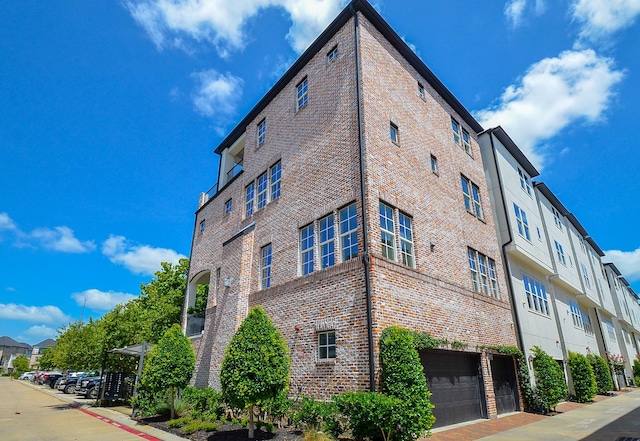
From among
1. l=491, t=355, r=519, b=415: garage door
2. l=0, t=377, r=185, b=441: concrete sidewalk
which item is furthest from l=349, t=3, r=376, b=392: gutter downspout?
l=491, t=355, r=519, b=415: garage door

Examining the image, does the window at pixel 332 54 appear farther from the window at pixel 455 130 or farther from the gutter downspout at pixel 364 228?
the window at pixel 455 130

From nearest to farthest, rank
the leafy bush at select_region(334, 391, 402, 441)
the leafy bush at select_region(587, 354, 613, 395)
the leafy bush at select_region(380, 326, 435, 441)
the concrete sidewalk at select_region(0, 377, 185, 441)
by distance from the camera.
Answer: the leafy bush at select_region(334, 391, 402, 441)
the leafy bush at select_region(380, 326, 435, 441)
the concrete sidewalk at select_region(0, 377, 185, 441)
the leafy bush at select_region(587, 354, 613, 395)

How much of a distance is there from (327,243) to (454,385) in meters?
6.13

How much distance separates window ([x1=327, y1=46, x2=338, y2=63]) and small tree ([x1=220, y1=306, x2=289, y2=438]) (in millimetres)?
10286

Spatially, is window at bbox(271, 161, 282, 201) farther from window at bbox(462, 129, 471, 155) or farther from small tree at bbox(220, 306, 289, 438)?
window at bbox(462, 129, 471, 155)

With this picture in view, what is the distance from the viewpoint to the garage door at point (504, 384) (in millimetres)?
13820

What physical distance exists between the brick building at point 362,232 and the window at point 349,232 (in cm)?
5

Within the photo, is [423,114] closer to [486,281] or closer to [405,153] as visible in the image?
[405,153]

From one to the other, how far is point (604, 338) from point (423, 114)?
2741cm

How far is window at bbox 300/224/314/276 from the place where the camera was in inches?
478

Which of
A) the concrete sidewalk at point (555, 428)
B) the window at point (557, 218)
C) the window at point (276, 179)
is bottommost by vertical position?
the concrete sidewalk at point (555, 428)

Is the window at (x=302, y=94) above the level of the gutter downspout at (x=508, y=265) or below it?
above

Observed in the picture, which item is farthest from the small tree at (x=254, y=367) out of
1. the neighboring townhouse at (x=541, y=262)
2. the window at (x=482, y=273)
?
the neighboring townhouse at (x=541, y=262)

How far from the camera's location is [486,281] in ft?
50.6
